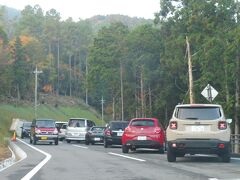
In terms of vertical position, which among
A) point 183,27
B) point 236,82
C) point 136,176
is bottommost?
point 136,176

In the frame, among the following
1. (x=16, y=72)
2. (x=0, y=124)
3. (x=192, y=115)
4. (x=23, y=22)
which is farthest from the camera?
(x=23, y=22)

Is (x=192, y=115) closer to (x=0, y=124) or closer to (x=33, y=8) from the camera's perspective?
(x=0, y=124)

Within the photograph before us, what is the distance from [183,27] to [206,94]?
24.0m

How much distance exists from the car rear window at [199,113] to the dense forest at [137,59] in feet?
50.2

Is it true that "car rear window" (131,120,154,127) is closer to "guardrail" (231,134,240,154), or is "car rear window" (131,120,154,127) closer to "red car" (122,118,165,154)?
"red car" (122,118,165,154)

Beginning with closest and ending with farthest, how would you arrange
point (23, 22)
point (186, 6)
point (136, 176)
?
1. point (136, 176)
2. point (186, 6)
3. point (23, 22)

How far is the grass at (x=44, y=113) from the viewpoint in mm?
80863

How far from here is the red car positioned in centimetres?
2394

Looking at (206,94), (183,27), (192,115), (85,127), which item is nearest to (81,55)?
(183,27)

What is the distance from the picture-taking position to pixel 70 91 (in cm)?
13388

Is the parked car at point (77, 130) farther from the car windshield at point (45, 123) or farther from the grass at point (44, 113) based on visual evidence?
the grass at point (44, 113)

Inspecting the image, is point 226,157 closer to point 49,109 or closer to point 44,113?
point 44,113

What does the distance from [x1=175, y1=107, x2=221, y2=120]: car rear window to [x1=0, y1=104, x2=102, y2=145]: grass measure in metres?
55.3

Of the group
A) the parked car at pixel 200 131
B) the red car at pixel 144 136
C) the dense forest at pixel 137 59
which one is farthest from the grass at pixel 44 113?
the parked car at pixel 200 131
